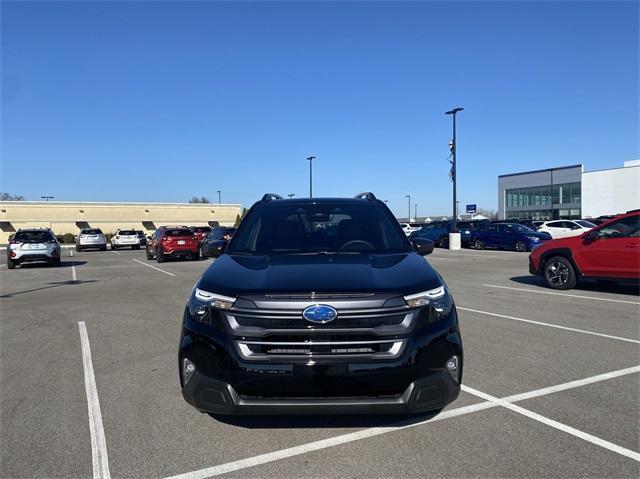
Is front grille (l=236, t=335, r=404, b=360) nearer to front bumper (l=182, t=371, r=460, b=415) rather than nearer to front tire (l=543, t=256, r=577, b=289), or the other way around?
front bumper (l=182, t=371, r=460, b=415)

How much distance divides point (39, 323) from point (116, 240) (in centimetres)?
3000

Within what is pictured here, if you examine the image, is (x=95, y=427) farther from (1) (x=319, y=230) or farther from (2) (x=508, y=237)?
(2) (x=508, y=237)

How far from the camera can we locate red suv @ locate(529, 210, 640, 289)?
9.97 meters

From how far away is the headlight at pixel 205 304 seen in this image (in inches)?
132

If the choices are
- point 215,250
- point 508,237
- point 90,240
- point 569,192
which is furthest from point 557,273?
point 569,192

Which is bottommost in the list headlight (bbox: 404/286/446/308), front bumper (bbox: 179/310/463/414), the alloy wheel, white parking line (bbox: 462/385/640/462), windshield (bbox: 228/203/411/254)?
white parking line (bbox: 462/385/640/462)

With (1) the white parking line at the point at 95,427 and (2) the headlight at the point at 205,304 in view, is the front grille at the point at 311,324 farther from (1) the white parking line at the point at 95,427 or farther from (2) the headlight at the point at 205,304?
(1) the white parking line at the point at 95,427

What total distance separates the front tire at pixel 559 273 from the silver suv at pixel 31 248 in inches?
709

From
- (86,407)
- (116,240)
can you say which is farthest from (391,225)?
(116,240)

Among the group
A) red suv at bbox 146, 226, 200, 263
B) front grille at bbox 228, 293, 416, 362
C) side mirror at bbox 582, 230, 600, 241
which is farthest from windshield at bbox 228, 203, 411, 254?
red suv at bbox 146, 226, 200, 263

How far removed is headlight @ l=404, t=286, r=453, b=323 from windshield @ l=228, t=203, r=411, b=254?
100 centimetres

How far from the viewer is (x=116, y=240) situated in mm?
36281

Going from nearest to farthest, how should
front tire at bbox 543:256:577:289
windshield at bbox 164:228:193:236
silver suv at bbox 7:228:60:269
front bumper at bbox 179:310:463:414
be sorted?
front bumper at bbox 179:310:463:414 → front tire at bbox 543:256:577:289 → silver suv at bbox 7:228:60:269 → windshield at bbox 164:228:193:236

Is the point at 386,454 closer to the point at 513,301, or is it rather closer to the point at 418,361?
the point at 418,361
